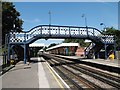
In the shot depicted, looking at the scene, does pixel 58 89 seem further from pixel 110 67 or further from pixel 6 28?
pixel 6 28

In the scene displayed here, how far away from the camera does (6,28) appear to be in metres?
57.2

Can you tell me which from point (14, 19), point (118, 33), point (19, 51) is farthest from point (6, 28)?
point (118, 33)

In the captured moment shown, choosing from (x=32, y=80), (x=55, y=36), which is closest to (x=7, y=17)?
(x=55, y=36)

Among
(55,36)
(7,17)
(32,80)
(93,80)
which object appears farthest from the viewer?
(7,17)

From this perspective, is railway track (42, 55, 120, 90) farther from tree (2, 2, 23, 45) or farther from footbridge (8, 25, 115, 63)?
tree (2, 2, 23, 45)

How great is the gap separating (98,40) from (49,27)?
971cm

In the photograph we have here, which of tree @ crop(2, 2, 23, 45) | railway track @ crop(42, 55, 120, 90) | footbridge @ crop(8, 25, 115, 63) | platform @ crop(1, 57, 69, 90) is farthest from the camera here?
tree @ crop(2, 2, 23, 45)

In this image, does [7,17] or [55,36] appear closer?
[55,36]

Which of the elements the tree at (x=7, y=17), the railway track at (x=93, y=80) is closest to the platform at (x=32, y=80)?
the railway track at (x=93, y=80)

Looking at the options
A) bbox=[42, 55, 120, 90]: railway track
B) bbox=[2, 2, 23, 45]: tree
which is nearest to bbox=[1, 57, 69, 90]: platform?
bbox=[42, 55, 120, 90]: railway track

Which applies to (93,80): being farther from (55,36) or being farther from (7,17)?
(7,17)

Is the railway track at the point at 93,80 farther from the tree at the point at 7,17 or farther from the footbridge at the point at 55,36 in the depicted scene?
the tree at the point at 7,17

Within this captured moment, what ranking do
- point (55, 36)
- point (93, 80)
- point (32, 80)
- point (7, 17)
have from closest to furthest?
1. point (32, 80)
2. point (93, 80)
3. point (55, 36)
4. point (7, 17)

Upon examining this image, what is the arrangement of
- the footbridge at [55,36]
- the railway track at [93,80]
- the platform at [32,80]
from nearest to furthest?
1. the platform at [32,80]
2. the railway track at [93,80]
3. the footbridge at [55,36]
